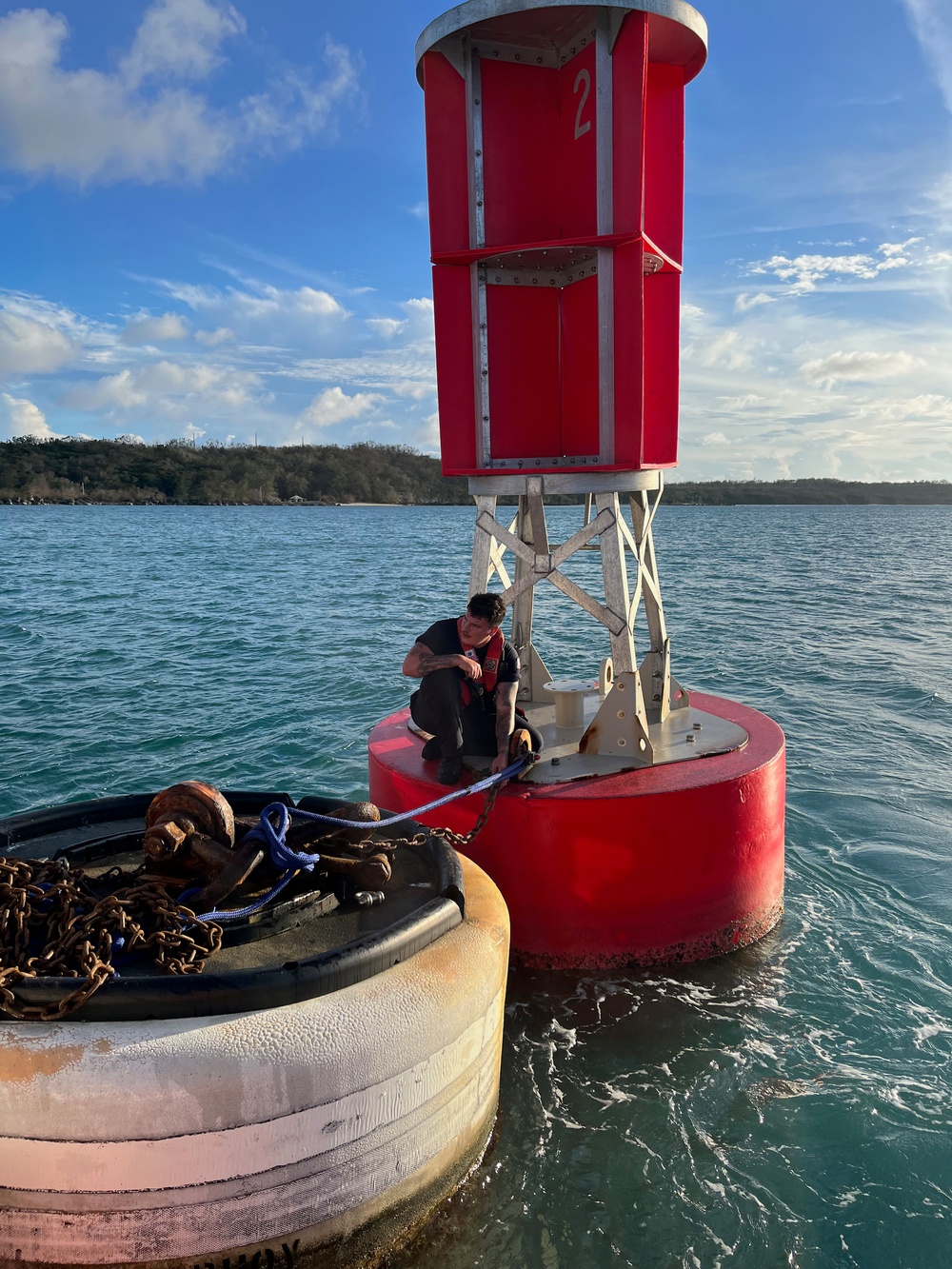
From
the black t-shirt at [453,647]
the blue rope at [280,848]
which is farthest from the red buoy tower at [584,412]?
the blue rope at [280,848]

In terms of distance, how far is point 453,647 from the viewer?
20.0ft

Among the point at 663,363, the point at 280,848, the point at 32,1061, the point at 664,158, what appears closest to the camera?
the point at 32,1061

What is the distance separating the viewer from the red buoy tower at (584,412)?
5844 mm

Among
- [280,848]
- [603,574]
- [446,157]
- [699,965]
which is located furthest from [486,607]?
[446,157]

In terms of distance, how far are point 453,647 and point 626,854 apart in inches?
66.7

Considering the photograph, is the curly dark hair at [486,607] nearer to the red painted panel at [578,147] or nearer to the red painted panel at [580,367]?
the red painted panel at [580,367]

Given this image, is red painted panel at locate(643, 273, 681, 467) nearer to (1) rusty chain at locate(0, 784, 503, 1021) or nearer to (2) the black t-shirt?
(2) the black t-shirt

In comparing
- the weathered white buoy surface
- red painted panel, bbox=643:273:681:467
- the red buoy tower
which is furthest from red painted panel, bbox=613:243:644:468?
the weathered white buoy surface

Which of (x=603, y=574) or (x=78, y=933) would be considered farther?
(x=603, y=574)

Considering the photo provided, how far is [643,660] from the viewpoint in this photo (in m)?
7.58

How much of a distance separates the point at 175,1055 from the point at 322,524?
98.5 metres

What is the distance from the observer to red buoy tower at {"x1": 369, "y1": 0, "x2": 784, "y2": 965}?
5.84 metres

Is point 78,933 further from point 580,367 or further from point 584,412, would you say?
point 580,367

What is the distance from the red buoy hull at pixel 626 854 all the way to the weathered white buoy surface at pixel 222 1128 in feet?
6.51
